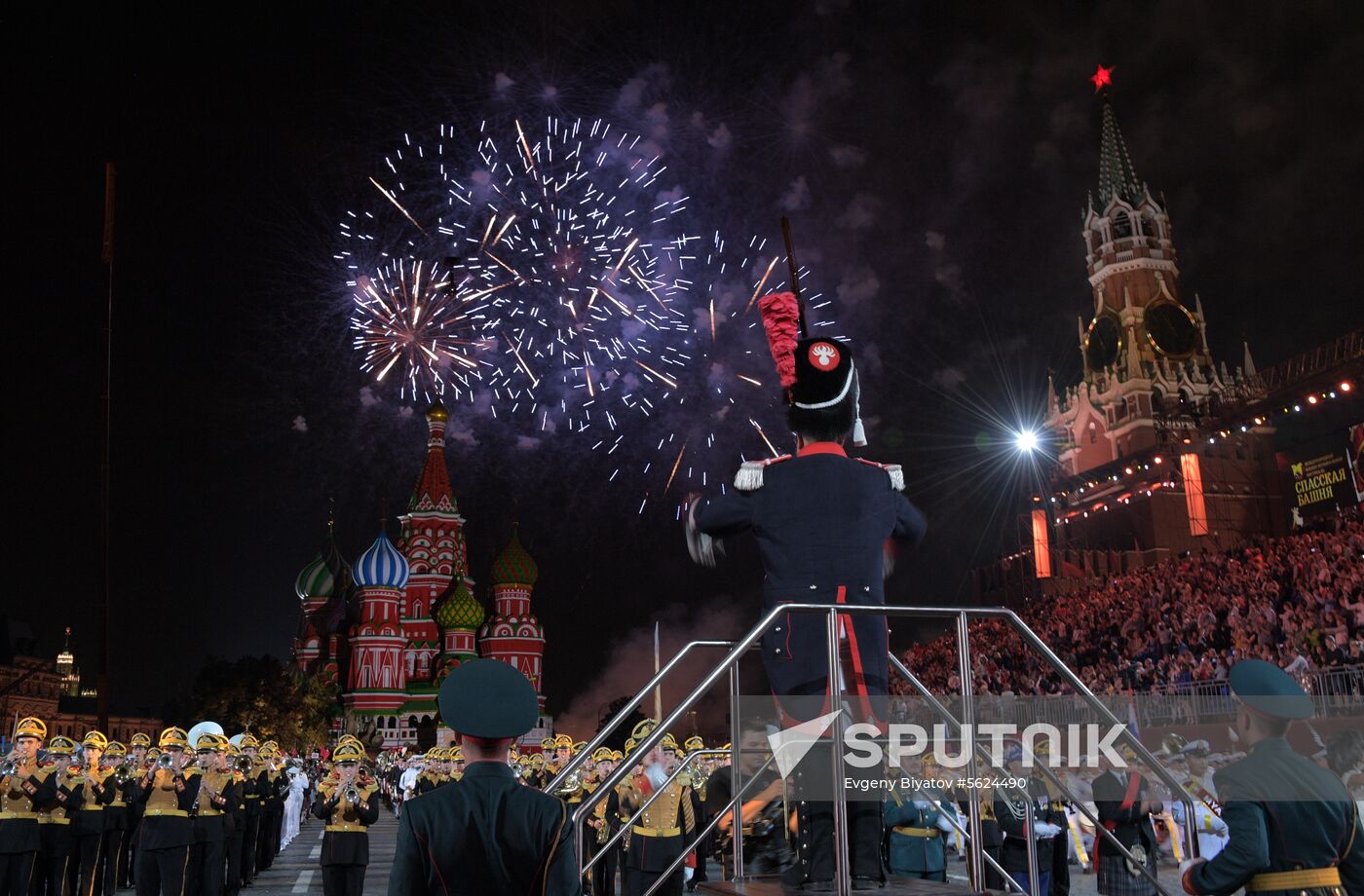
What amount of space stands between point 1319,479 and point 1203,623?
20.4 meters

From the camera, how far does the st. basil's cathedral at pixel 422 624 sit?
216 feet

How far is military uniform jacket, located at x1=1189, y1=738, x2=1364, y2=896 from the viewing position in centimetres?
414

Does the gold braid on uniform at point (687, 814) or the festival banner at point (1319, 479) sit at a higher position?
the festival banner at point (1319, 479)

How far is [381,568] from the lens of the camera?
66875mm

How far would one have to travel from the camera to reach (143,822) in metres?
12.6

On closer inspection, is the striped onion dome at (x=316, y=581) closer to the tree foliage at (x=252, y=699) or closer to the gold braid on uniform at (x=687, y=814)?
the tree foliage at (x=252, y=699)

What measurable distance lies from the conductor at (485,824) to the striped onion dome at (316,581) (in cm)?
7832

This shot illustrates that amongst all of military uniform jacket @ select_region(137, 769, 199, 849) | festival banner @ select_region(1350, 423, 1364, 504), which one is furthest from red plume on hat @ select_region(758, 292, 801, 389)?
festival banner @ select_region(1350, 423, 1364, 504)

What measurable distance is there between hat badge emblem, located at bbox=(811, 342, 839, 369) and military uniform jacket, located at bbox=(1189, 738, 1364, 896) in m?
2.39

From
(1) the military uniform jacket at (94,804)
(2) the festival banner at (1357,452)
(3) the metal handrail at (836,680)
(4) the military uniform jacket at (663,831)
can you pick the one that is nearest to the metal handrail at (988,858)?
(3) the metal handrail at (836,680)

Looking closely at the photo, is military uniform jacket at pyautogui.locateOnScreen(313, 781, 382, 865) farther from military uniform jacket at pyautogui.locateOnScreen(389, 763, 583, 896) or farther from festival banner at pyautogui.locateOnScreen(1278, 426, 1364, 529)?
festival banner at pyautogui.locateOnScreen(1278, 426, 1364, 529)

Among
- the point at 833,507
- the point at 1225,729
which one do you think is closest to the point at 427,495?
the point at 1225,729

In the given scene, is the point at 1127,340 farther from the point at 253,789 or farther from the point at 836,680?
the point at 836,680

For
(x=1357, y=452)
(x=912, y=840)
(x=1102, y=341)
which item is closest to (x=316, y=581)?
(x=1102, y=341)
